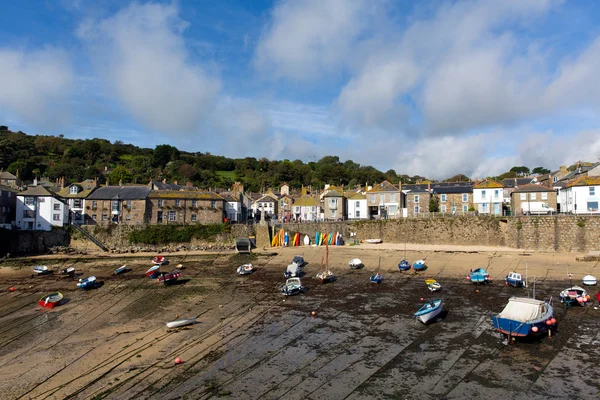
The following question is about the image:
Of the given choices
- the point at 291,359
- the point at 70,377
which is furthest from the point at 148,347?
the point at 291,359

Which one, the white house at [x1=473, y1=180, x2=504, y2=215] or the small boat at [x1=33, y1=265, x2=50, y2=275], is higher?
the white house at [x1=473, y1=180, x2=504, y2=215]

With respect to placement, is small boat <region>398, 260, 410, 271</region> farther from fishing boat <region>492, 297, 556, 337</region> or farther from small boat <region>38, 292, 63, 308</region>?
small boat <region>38, 292, 63, 308</region>

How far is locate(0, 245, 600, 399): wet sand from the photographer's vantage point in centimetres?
1475

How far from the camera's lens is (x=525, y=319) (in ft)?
63.2

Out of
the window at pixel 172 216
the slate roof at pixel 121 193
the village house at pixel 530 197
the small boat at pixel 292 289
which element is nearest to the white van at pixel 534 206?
the village house at pixel 530 197

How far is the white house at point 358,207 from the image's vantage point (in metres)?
57.7

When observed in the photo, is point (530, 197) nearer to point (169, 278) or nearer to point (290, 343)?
point (290, 343)

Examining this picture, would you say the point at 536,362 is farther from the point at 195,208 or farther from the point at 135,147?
the point at 135,147

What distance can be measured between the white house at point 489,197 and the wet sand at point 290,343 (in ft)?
55.6

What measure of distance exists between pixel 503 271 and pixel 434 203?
65.6 ft

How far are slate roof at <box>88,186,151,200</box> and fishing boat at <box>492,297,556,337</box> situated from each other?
44.1 m

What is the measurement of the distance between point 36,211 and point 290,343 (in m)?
45.5

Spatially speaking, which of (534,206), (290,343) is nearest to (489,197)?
(534,206)

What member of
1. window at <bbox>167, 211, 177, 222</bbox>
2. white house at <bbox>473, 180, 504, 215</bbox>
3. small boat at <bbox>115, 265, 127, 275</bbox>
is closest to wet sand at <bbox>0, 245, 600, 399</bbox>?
small boat at <bbox>115, 265, 127, 275</bbox>
